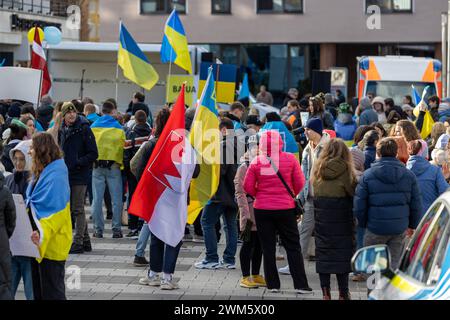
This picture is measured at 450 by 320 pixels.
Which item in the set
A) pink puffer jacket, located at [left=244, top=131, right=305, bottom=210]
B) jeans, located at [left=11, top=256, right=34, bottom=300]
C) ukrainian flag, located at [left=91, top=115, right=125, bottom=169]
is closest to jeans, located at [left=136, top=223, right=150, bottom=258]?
pink puffer jacket, located at [left=244, top=131, right=305, bottom=210]

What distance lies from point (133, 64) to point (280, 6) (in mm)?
22993

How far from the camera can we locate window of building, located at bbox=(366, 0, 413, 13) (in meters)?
40.4

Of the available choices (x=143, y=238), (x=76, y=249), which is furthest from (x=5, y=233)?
(x=76, y=249)

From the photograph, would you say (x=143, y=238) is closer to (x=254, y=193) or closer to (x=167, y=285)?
(x=167, y=285)

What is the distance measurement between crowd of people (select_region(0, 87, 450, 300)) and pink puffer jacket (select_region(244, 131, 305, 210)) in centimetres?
1

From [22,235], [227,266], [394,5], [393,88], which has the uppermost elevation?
[394,5]

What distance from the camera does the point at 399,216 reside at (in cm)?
976

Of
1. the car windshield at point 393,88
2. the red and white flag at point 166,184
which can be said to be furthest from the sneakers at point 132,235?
the car windshield at point 393,88

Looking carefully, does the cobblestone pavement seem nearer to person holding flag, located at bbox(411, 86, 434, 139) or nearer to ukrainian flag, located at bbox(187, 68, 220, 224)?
ukrainian flag, located at bbox(187, 68, 220, 224)

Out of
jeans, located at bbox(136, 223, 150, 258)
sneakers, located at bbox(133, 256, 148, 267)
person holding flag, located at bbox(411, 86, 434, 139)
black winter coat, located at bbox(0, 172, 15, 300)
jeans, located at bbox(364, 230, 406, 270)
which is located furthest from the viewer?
person holding flag, located at bbox(411, 86, 434, 139)

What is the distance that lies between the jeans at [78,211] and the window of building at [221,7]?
94.6 feet

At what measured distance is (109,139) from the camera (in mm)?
14727

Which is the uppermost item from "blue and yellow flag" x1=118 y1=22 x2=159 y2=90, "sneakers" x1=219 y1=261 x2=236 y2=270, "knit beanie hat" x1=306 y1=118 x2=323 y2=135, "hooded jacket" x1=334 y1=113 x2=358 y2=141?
"blue and yellow flag" x1=118 y1=22 x2=159 y2=90

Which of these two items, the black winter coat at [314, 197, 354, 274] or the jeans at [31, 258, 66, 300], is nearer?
the jeans at [31, 258, 66, 300]
